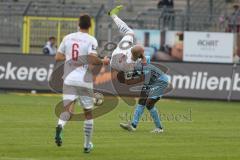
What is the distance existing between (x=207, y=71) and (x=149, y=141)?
1264 cm

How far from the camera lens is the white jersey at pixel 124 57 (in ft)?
61.5

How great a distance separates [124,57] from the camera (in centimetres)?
1911

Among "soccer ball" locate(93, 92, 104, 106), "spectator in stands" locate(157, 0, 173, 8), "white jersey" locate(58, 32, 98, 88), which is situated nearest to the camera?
"white jersey" locate(58, 32, 98, 88)

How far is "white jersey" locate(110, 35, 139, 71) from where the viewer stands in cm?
1874

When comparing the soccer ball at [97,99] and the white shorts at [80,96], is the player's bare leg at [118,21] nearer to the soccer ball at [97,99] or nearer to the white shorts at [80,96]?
the soccer ball at [97,99]

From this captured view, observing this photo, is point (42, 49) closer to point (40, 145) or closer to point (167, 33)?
point (167, 33)

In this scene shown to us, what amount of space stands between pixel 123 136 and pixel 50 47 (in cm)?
1530

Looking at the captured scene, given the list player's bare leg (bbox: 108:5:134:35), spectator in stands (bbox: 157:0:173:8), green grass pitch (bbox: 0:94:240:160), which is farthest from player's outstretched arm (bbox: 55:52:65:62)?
spectator in stands (bbox: 157:0:173:8)

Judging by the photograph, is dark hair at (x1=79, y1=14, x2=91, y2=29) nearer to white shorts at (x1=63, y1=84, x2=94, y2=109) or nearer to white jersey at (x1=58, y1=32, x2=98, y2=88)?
white jersey at (x1=58, y1=32, x2=98, y2=88)

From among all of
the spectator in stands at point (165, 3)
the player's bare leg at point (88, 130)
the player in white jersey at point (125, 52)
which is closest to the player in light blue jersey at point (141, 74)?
the player in white jersey at point (125, 52)

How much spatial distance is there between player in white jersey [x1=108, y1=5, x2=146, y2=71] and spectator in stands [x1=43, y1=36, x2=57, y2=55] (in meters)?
12.1

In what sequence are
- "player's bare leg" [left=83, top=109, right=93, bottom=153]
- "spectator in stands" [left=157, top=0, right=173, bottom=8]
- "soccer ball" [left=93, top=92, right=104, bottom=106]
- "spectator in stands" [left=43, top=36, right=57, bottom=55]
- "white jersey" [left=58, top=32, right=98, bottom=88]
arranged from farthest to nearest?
1. "spectator in stands" [left=157, top=0, right=173, bottom=8]
2. "spectator in stands" [left=43, top=36, right=57, bottom=55]
3. "soccer ball" [left=93, top=92, right=104, bottom=106]
4. "white jersey" [left=58, top=32, right=98, bottom=88]
5. "player's bare leg" [left=83, top=109, right=93, bottom=153]

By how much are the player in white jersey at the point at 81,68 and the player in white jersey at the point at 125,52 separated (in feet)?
12.2

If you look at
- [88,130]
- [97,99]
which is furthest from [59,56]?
[97,99]
